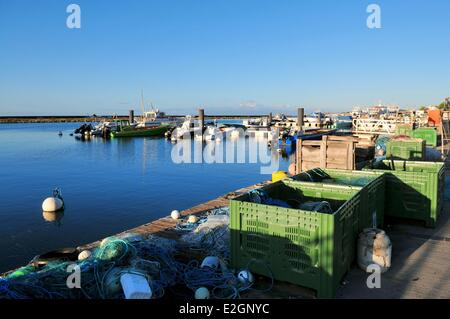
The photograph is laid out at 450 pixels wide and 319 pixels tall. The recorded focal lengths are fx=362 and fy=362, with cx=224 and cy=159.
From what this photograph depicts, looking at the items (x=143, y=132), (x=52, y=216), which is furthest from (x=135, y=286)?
(x=143, y=132)

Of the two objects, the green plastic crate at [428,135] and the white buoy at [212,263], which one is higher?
the green plastic crate at [428,135]

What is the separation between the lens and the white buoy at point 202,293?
5.37 metres

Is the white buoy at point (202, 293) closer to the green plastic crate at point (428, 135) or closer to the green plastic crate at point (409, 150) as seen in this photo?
the green plastic crate at point (409, 150)

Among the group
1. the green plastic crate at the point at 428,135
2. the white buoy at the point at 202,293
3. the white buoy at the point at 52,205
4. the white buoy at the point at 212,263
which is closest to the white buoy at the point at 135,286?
the white buoy at the point at 202,293

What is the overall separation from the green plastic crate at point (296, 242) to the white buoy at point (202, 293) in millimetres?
829

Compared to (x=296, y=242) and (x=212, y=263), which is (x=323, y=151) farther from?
(x=296, y=242)

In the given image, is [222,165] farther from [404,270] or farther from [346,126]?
[346,126]

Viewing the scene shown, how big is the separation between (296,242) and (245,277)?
3.45 ft

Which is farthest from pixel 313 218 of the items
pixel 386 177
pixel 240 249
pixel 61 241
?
pixel 61 241

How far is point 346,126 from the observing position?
58938 millimetres

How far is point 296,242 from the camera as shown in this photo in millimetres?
5363

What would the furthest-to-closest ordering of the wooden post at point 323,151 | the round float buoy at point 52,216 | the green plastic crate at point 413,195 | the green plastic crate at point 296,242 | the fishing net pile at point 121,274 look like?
the round float buoy at point 52,216 → the wooden post at point 323,151 → the green plastic crate at point 413,195 → the fishing net pile at point 121,274 → the green plastic crate at point 296,242

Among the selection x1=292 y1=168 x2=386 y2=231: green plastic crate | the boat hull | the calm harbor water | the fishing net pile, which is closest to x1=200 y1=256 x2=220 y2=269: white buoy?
the fishing net pile

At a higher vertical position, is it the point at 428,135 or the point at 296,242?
the point at 428,135
